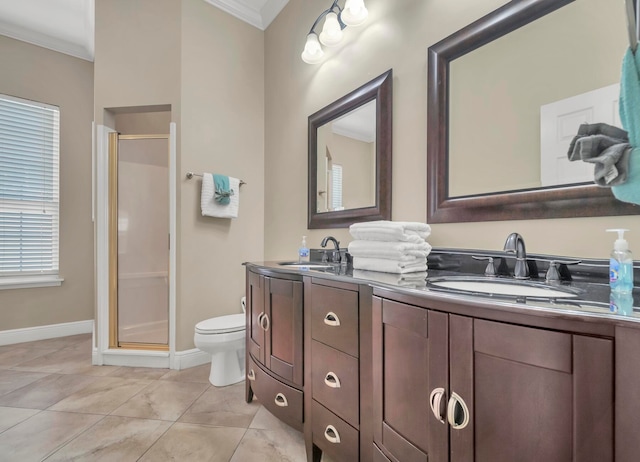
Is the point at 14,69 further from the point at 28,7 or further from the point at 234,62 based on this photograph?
the point at 234,62

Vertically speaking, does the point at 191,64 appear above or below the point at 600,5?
above

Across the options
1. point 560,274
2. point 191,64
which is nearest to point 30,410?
point 191,64

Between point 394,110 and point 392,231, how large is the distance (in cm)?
80

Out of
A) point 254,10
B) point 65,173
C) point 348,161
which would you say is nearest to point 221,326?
point 348,161

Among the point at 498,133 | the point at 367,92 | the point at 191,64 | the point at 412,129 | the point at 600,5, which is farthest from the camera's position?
the point at 191,64

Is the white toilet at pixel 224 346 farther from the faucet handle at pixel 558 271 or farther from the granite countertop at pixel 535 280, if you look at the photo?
the faucet handle at pixel 558 271

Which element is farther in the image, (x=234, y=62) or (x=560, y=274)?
(x=234, y=62)

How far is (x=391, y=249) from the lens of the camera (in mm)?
1151

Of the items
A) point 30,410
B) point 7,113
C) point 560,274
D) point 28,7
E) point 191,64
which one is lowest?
point 30,410

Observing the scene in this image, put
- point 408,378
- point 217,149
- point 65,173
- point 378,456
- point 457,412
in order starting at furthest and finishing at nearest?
point 65,173, point 217,149, point 378,456, point 408,378, point 457,412

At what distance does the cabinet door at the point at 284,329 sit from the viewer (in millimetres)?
1348

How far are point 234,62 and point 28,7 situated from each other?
1888mm

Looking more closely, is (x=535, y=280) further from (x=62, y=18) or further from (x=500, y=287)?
(x=62, y=18)

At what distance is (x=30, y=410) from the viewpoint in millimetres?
1785
